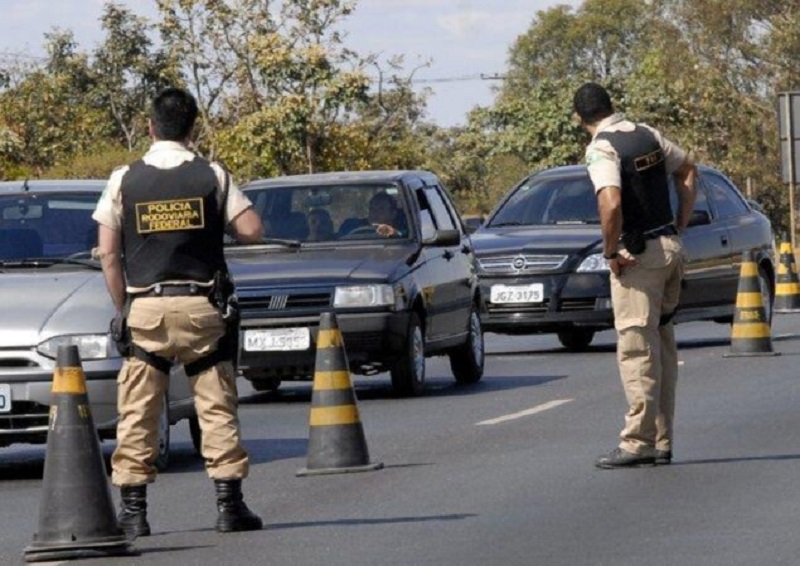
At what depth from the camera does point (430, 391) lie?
722 inches

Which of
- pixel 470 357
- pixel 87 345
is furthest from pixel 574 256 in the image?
pixel 87 345

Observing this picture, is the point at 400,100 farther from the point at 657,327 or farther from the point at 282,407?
the point at 657,327

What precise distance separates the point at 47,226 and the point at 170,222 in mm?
4000

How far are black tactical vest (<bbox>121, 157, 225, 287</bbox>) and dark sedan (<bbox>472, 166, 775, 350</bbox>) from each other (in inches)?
463

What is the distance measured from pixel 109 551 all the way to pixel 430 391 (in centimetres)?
913

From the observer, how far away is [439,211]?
62.1 feet

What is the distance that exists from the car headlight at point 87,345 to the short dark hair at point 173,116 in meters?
2.59

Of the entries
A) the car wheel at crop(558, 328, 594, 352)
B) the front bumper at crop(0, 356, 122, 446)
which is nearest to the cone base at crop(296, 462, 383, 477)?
the front bumper at crop(0, 356, 122, 446)

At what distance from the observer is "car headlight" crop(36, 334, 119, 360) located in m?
12.1

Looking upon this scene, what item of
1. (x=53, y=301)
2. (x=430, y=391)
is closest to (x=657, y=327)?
(x=53, y=301)

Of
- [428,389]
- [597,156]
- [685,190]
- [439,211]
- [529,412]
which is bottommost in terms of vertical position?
[428,389]

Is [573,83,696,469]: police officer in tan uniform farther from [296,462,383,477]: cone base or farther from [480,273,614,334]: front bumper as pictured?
[480,273,614,334]: front bumper

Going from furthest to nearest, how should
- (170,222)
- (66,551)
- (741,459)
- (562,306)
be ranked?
1. (562,306)
2. (741,459)
3. (170,222)
4. (66,551)

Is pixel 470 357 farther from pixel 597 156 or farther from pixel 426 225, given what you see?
pixel 597 156
